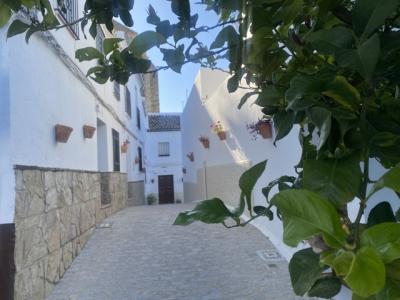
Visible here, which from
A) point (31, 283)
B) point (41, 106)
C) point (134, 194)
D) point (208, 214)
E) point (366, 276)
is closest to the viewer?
point (366, 276)

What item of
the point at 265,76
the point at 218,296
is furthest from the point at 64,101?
the point at 265,76

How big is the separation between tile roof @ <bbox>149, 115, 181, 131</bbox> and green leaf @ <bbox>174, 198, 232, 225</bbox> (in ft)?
70.4

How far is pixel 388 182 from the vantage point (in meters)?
0.54

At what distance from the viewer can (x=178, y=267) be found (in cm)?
423

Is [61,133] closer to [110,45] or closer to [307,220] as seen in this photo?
[110,45]

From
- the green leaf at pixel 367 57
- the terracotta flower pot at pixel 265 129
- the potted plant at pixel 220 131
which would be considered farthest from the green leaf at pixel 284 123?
the potted plant at pixel 220 131

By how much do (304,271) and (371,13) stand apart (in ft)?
1.65

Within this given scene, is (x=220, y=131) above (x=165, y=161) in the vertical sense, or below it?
below

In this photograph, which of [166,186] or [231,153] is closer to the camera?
[231,153]

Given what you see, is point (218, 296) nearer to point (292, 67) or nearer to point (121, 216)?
point (292, 67)

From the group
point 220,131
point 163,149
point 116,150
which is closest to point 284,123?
point 220,131

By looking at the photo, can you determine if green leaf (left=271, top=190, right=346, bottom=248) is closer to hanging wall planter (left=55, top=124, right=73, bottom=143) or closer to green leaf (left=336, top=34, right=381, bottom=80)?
green leaf (left=336, top=34, right=381, bottom=80)

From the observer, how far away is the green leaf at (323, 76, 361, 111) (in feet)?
2.19

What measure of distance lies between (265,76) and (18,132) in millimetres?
2873
